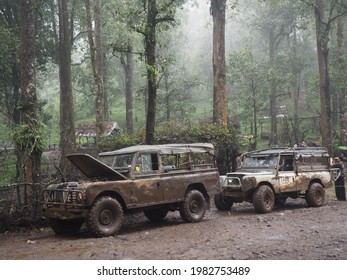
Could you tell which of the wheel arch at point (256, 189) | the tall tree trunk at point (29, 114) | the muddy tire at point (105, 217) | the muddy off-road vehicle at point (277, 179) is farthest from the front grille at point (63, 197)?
the wheel arch at point (256, 189)

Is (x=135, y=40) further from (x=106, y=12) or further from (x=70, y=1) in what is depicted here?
(x=70, y=1)

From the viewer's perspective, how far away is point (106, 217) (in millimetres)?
8281

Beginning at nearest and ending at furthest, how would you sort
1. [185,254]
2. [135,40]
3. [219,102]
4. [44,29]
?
[185,254] < [219,102] < [44,29] < [135,40]

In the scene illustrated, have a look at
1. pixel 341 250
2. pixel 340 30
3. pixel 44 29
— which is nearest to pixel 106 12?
pixel 44 29

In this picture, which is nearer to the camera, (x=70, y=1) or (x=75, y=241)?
(x=75, y=241)

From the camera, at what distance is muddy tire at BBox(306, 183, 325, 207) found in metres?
12.2

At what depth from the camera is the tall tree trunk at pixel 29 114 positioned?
33.4ft

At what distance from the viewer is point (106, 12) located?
31.0m

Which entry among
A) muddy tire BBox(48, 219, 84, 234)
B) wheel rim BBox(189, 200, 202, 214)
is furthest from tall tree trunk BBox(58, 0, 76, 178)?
wheel rim BBox(189, 200, 202, 214)

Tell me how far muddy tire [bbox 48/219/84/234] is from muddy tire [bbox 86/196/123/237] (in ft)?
3.75

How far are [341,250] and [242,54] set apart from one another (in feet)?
77.5

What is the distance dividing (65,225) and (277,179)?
644 cm

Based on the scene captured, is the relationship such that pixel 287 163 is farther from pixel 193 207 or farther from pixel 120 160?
pixel 120 160

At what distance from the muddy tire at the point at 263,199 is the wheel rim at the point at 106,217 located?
15.1 ft
